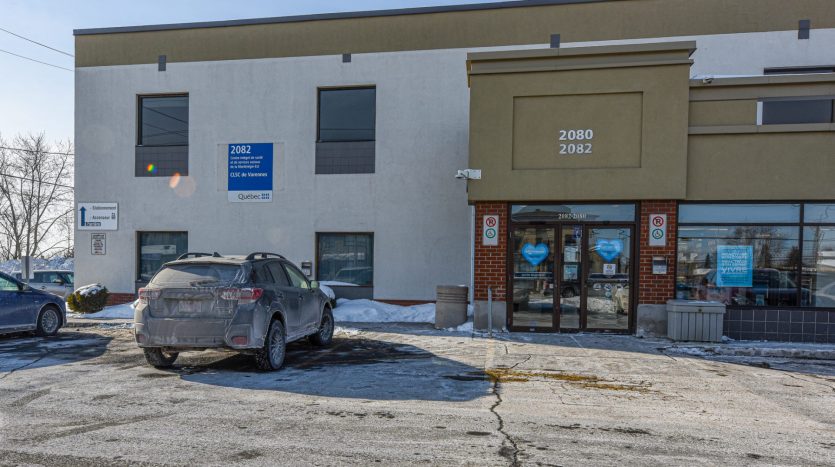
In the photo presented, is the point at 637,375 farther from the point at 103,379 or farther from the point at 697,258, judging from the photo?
the point at 103,379

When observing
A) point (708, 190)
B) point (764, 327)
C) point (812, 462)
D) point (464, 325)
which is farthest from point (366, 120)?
point (812, 462)

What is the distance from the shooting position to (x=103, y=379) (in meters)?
7.16

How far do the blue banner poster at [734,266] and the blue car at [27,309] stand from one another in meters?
14.5

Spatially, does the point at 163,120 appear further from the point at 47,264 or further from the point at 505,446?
the point at 47,264

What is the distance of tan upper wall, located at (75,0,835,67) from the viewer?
14.0 meters

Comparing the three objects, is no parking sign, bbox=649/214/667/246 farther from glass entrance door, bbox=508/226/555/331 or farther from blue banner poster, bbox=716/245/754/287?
glass entrance door, bbox=508/226/555/331

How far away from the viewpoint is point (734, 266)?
10.9m

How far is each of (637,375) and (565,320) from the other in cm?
360

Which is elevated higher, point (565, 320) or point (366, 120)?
point (366, 120)

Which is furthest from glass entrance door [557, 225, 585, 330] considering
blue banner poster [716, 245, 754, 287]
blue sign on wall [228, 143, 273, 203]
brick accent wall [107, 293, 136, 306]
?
brick accent wall [107, 293, 136, 306]

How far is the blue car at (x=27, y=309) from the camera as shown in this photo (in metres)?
10.2

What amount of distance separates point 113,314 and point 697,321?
14843mm

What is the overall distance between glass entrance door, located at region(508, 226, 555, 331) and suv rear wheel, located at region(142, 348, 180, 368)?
6.88 m

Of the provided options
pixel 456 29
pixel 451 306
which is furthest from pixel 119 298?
pixel 456 29
